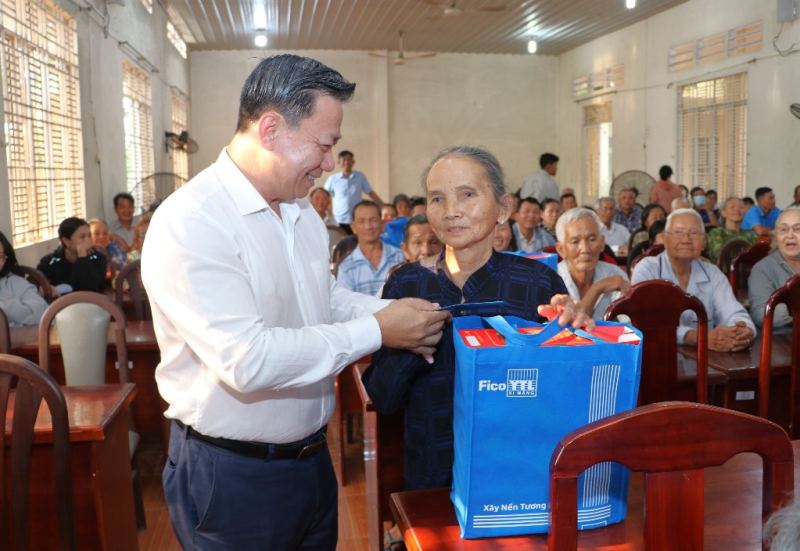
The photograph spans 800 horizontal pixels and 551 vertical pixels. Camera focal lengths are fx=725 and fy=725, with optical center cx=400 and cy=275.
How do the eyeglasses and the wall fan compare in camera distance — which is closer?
the eyeglasses

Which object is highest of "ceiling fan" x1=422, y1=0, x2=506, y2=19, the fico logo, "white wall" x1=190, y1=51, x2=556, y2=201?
"ceiling fan" x1=422, y1=0, x2=506, y2=19

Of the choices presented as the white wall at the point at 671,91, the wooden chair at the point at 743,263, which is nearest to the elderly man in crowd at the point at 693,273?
the wooden chair at the point at 743,263

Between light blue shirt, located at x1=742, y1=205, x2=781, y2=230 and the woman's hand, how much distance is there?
7.50 metres

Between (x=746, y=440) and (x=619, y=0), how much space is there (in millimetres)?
9939

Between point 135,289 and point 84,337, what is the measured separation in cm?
118

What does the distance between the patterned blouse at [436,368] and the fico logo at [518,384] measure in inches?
13.7

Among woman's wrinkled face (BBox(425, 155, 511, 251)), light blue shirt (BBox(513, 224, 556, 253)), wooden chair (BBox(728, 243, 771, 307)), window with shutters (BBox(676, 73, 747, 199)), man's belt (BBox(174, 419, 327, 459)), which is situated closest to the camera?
man's belt (BBox(174, 419, 327, 459))

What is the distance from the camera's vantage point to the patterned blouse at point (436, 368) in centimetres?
141

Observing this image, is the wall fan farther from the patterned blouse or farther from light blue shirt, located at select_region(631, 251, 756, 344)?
the patterned blouse

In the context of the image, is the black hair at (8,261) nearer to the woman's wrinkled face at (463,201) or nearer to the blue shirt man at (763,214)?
the woman's wrinkled face at (463,201)

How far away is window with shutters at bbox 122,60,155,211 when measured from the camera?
8.18 meters

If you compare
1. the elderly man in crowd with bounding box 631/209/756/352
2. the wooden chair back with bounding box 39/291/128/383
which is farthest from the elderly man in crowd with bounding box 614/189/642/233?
the wooden chair back with bounding box 39/291/128/383

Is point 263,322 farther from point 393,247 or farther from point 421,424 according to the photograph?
point 393,247

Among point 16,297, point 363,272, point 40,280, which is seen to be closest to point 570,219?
point 363,272
